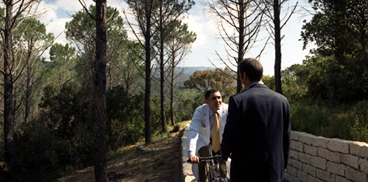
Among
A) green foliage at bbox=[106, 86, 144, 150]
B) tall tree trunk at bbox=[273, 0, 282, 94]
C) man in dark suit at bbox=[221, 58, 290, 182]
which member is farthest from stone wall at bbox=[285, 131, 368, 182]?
green foliage at bbox=[106, 86, 144, 150]

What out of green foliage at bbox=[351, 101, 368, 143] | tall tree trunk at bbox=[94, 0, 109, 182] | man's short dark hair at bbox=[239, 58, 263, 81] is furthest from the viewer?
tall tree trunk at bbox=[94, 0, 109, 182]

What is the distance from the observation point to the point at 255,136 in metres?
1.89

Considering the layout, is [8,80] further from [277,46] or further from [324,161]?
[324,161]

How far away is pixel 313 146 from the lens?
6.09m

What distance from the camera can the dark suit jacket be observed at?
1.89 metres

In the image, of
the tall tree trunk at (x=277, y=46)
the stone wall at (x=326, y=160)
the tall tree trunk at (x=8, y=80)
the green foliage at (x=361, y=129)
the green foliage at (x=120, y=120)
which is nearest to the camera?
the stone wall at (x=326, y=160)

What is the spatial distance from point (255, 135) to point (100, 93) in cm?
547

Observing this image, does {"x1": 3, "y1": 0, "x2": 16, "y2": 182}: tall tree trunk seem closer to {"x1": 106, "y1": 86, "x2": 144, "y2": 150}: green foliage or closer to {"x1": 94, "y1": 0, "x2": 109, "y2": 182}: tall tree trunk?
{"x1": 94, "y1": 0, "x2": 109, "y2": 182}: tall tree trunk

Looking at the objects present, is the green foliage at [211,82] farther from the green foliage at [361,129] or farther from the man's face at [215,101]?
the man's face at [215,101]

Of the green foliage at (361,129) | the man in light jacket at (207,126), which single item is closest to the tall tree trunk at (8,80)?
the man in light jacket at (207,126)

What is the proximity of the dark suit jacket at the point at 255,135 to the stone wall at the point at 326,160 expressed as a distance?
3732mm

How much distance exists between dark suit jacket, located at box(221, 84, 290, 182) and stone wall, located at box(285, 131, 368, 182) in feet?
12.2

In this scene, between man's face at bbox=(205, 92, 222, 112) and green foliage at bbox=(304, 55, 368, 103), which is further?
green foliage at bbox=(304, 55, 368, 103)

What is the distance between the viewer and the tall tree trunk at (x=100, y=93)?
6.66 m
